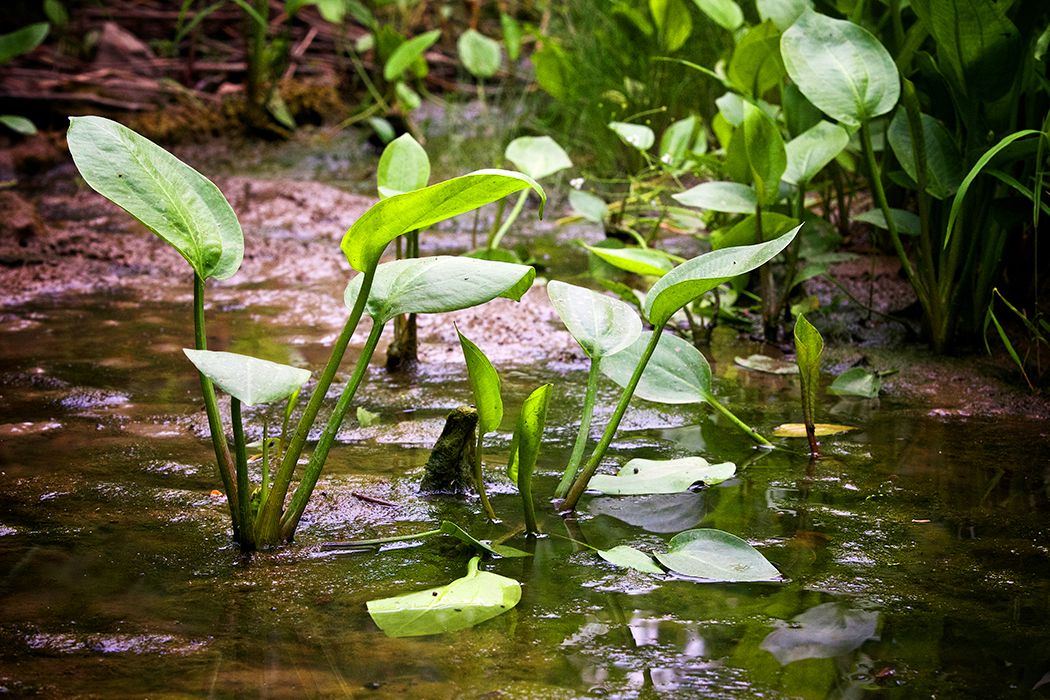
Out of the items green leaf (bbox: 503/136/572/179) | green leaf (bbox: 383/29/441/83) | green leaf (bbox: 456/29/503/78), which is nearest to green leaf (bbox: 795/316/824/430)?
green leaf (bbox: 503/136/572/179)

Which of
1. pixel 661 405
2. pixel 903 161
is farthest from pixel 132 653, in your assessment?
pixel 903 161

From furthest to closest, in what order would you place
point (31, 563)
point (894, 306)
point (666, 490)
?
point (894, 306), point (666, 490), point (31, 563)

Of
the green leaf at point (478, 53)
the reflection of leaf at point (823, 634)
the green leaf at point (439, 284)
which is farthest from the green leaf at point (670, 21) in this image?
the reflection of leaf at point (823, 634)

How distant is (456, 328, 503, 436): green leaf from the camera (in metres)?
1.29

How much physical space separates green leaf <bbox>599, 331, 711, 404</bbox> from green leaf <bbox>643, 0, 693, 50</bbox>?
208cm

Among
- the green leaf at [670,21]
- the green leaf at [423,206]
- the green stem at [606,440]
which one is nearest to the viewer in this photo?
the green leaf at [423,206]

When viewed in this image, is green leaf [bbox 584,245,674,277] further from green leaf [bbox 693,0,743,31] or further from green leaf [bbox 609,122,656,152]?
green leaf [bbox 693,0,743,31]

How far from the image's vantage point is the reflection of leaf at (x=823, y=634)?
1022mm

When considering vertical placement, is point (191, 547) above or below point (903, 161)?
below

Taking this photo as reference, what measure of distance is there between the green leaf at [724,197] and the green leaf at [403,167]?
1.89 feet

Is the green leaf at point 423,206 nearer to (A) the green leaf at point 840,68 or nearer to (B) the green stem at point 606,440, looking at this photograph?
(B) the green stem at point 606,440

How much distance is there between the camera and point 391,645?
1.04 m

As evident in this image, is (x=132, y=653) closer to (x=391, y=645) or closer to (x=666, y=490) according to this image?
(x=391, y=645)

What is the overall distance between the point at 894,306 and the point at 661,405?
84 cm
